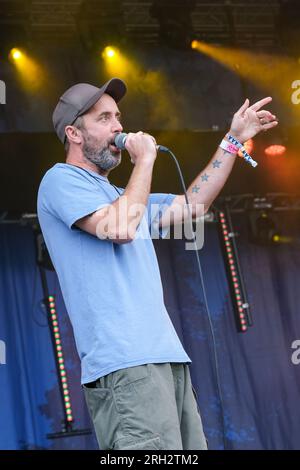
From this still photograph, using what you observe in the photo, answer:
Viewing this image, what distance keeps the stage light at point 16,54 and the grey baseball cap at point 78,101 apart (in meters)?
3.25

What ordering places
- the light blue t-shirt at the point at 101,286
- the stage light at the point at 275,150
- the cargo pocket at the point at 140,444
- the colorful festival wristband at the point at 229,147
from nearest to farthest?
the cargo pocket at the point at 140,444 < the light blue t-shirt at the point at 101,286 < the colorful festival wristband at the point at 229,147 < the stage light at the point at 275,150

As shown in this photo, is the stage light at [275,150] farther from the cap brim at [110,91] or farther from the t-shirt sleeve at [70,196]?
the t-shirt sleeve at [70,196]

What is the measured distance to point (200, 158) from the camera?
20.4ft

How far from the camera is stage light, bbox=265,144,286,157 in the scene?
635cm

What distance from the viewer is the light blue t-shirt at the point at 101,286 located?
85.0 inches

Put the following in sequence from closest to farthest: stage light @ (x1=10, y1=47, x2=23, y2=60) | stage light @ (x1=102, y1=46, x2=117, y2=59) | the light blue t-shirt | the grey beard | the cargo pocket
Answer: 1. the cargo pocket
2. the light blue t-shirt
3. the grey beard
4. stage light @ (x1=10, y1=47, x2=23, y2=60)
5. stage light @ (x1=102, y1=46, x2=117, y2=59)

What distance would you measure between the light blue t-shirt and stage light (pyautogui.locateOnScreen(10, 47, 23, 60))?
137 inches

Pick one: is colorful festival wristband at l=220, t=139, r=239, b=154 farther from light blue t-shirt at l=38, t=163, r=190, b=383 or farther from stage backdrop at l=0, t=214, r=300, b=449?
stage backdrop at l=0, t=214, r=300, b=449

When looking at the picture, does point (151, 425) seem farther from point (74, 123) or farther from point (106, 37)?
point (106, 37)

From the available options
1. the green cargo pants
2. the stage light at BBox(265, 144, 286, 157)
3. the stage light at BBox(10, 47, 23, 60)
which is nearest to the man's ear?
the green cargo pants

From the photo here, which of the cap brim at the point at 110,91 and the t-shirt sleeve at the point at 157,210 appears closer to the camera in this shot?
the cap brim at the point at 110,91

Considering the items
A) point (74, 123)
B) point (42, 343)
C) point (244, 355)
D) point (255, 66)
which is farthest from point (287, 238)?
point (74, 123)

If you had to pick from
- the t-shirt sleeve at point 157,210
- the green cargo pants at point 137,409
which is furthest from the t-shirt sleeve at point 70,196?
the green cargo pants at point 137,409
